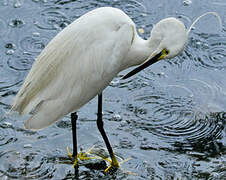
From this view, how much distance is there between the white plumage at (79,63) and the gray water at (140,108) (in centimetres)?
48

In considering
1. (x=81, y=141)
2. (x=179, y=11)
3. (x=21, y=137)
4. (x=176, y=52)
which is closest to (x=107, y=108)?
(x=81, y=141)

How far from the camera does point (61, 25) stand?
569 centimetres

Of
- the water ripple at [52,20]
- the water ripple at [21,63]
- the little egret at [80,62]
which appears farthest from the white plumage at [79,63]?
the water ripple at [52,20]

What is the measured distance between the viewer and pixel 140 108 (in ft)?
15.4

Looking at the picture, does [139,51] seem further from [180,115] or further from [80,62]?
[180,115]

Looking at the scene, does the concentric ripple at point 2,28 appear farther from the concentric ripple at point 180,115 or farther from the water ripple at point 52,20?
the concentric ripple at point 180,115

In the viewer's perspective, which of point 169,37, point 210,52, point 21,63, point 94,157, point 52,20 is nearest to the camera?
point 169,37

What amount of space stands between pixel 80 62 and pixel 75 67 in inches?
2.2

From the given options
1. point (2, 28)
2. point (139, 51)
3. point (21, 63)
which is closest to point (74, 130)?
point (139, 51)

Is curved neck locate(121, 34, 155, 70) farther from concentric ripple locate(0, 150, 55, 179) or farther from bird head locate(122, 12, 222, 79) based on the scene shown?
concentric ripple locate(0, 150, 55, 179)

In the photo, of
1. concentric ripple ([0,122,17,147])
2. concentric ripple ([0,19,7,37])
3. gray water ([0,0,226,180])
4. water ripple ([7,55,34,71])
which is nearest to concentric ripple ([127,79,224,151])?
gray water ([0,0,226,180])

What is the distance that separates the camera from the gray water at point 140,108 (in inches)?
161

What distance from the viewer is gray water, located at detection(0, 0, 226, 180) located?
13.4ft

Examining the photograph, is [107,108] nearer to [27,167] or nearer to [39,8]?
[27,167]
